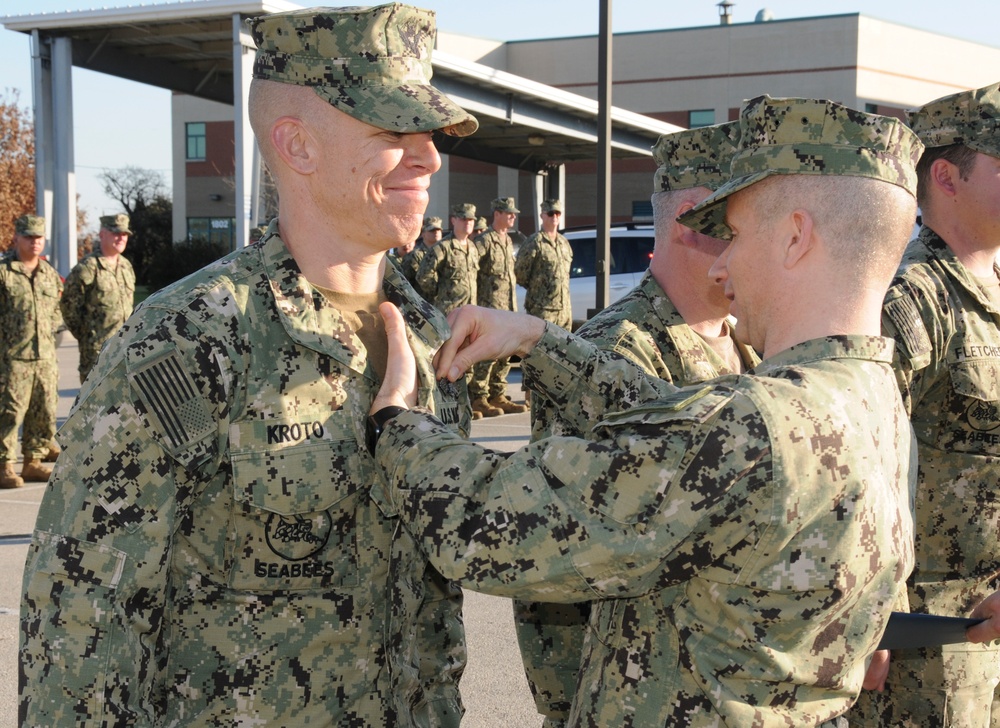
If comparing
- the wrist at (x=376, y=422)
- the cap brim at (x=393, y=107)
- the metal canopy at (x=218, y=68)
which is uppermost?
the metal canopy at (x=218, y=68)

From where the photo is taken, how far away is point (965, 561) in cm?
340

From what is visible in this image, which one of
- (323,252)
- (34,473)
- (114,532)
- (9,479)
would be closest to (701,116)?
(34,473)

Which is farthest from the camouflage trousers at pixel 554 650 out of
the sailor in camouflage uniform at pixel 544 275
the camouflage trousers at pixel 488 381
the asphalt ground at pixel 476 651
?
the sailor in camouflage uniform at pixel 544 275

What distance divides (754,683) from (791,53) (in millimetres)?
37507

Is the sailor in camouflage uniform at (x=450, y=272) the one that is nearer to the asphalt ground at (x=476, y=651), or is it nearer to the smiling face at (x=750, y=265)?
the asphalt ground at (x=476, y=651)

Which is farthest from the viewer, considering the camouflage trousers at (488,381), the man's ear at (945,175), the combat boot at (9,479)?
the camouflage trousers at (488,381)

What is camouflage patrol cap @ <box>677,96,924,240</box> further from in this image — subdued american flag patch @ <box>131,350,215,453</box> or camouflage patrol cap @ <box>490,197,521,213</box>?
camouflage patrol cap @ <box>490,197,521,213</box>

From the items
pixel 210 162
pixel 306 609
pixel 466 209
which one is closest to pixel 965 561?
pixel 306 609

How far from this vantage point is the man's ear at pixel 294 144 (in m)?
2.32

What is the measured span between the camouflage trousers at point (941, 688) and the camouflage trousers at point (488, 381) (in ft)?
31.7

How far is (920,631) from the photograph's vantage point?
254 cm

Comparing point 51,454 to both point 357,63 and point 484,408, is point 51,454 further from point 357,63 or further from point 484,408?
point 357,63

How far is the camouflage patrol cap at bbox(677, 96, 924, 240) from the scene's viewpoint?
7.04ft

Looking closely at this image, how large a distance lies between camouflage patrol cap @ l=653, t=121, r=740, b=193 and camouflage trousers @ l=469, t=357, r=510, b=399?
945 cm
